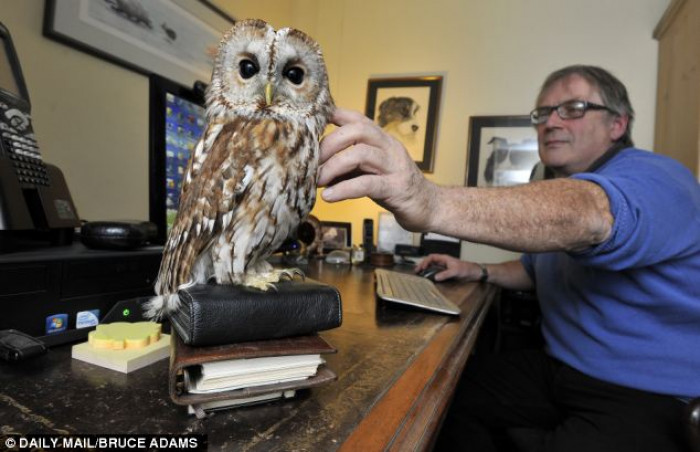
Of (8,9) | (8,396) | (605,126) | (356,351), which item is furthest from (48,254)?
(605,126)

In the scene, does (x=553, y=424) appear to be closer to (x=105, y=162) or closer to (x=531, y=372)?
(x=531, y=372)

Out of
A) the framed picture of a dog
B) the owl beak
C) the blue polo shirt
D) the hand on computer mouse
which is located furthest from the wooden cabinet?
the owl beak

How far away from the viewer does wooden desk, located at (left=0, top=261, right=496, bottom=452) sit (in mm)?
390

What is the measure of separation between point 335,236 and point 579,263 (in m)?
1.41

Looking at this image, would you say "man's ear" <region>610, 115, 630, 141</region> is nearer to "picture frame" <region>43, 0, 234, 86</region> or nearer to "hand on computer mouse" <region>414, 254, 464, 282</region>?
"hand on computer mouse" <region>414, 254, 464, 282</region>

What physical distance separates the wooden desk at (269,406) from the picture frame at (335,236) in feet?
4.59

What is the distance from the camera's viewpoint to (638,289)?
880 millimetres

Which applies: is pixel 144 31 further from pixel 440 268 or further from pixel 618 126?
pixel 618 126

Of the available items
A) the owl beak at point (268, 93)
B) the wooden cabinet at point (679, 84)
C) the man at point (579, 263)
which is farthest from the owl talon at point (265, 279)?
the wooden cabinet at point (679, 84)

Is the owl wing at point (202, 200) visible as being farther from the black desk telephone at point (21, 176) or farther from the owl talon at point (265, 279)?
the black desk telephone at point (21, 176)

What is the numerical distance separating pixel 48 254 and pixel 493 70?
2246 mm

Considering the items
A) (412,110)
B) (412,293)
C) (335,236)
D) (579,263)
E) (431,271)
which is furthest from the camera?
(412,110)

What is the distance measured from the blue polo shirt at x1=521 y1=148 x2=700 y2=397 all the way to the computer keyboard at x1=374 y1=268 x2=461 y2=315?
0.35 m

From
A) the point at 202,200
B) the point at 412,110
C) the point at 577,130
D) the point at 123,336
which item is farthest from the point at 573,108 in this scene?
the point at 123,336
